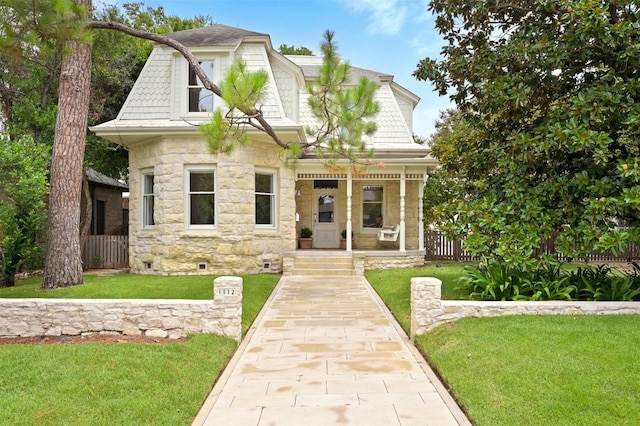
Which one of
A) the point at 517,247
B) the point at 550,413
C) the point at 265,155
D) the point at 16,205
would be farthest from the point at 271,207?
the point at 550,413

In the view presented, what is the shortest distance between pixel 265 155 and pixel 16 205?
661cm

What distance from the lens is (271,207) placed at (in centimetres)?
1320

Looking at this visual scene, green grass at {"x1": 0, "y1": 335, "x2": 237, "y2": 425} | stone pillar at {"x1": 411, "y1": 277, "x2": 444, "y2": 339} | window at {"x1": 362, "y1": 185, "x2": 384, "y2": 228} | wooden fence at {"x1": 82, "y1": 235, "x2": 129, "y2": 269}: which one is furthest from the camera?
window at {"x1": 362, "y1": 185, "x2": 384, "y2": 228}

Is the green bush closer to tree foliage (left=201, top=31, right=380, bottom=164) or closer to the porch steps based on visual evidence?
tree foliage (left=201, top=31, right=380, bottom=164)

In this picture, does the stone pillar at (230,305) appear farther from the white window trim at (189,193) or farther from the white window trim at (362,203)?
the white window trim at (362,203)

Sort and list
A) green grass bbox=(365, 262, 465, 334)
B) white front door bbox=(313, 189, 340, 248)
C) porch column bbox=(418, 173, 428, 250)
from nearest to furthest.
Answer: green grass bbox=(365, 262, 465, 334), porch column bbox=(418, 173, 428, 250), white front door bbox=(313, 189, 340, 248)

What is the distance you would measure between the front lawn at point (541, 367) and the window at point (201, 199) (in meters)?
7.84

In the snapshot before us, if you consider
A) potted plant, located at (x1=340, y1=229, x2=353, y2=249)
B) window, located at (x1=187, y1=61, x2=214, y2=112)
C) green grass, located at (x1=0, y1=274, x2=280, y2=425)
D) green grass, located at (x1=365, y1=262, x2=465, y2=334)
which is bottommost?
green grass, located at (x1=0, y1=274, x2=280, y2=425)

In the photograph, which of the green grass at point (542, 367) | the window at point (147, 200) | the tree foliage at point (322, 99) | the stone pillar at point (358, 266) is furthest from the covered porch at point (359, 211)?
the green grass at point (542, 367)

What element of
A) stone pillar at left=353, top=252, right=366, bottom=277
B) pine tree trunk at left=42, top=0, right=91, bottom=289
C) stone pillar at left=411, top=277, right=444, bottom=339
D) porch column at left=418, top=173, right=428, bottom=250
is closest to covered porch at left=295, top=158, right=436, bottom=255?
porch column at left=418, top=173, right=428, bottom=250

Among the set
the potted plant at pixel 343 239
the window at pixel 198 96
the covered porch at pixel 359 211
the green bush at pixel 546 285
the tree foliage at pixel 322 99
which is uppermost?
the window at pixel 198 96

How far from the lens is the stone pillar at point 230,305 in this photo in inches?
241

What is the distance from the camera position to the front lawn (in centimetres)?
380

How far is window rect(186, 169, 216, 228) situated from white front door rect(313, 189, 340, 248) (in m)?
4.88
